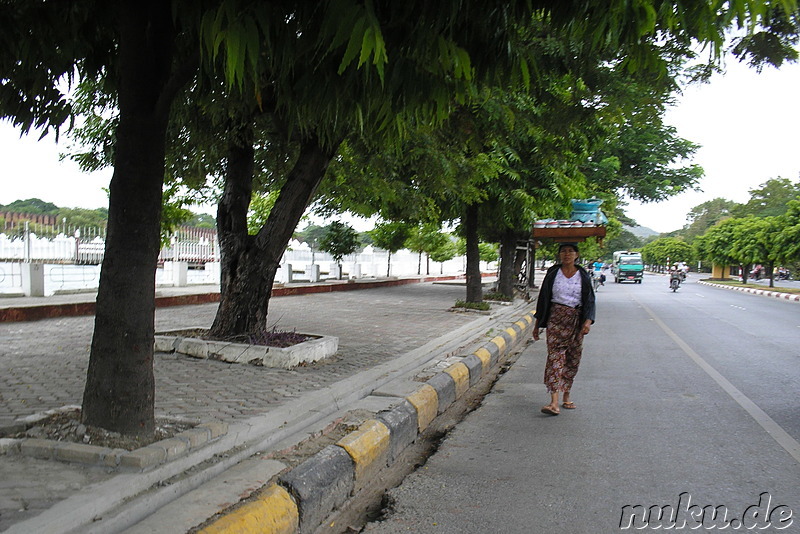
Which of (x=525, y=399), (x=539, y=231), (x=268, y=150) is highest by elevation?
(x=268, y=150)

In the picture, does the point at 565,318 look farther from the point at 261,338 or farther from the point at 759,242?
the point at 759,242

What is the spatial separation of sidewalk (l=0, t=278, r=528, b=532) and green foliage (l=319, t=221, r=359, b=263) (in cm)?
1339

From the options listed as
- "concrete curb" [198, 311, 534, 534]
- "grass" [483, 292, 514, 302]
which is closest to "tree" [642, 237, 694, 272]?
"grass" [483, 292, 514, 302]

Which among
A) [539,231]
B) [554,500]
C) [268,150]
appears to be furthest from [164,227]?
[554,500]

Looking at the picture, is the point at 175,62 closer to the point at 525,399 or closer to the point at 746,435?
the point at 525,399

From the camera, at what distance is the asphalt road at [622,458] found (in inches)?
127

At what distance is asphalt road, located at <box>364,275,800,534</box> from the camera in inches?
127

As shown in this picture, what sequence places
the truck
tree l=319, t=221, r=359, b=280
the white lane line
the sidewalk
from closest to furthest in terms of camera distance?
the sidewalk < the white lane line < tree l=319, t=221, r=359, b=280 < the truck

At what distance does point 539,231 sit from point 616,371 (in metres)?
5.23

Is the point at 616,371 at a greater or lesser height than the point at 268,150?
lesser

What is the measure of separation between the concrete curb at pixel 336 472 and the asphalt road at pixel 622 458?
0.31 meters

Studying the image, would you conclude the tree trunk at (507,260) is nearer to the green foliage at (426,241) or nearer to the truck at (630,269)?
the green foliage at (426,241)

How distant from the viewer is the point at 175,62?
402 cm

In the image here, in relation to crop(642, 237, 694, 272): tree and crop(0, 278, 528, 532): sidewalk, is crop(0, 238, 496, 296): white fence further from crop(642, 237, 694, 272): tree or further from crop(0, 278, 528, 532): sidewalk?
crop(642, 237, 694, 272): tree
